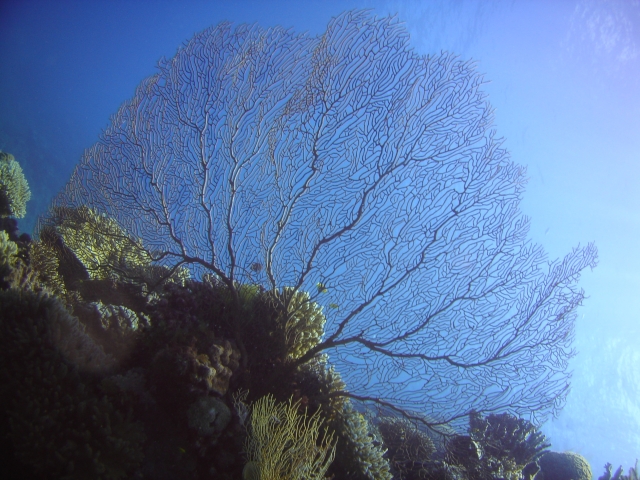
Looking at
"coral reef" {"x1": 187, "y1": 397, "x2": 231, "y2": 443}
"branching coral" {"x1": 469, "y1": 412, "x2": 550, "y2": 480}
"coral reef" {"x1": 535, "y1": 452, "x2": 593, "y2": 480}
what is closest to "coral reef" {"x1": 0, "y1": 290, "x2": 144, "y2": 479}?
"coral reef" {"x1": 187, "y1": 397, "x2": 231, "y2": 443}

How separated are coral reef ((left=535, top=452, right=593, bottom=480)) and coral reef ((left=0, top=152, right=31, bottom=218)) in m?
14.0

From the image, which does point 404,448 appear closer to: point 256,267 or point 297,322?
point 297,322

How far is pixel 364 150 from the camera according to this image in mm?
4496

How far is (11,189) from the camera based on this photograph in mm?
7289

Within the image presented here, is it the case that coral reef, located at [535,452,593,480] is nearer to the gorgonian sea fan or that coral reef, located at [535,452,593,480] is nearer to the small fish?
the gorgonian sea fan

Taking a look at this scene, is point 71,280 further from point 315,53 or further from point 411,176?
point 411,176

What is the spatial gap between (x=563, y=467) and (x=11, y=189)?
1535cm

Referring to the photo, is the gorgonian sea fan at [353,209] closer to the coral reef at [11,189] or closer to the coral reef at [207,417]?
the coral reef at [207,417]

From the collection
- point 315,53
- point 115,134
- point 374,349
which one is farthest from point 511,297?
point 115,134

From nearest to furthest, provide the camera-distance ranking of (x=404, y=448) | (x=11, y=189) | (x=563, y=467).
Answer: (x=404, y=448), (x=11, y=189), (x=563, y=467)

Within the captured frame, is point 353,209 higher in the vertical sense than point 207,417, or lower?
higher

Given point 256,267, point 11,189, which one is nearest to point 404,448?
point 256,267

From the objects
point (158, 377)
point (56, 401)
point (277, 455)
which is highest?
point (158, 377)

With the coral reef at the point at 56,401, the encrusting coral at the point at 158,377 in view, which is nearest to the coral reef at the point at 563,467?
the encrusting coral at the point at 158,377
